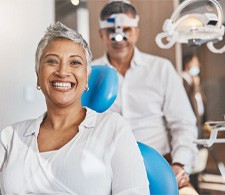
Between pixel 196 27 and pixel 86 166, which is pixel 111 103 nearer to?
pixel 86 166

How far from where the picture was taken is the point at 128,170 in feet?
3.43

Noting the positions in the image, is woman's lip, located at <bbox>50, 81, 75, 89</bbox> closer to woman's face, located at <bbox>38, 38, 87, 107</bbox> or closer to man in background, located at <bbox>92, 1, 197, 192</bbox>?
woman's face, located at <bbox>38, 38, 87, 107</bbox>

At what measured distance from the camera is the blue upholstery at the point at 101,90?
4.42 feet

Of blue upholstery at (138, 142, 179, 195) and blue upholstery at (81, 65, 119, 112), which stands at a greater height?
blue upholstery at (81, 65, 119, 112)

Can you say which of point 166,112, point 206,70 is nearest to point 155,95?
point 166,112

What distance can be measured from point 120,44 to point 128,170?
102 centimetres

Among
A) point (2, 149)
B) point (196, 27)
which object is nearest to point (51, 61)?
point (2, 149)

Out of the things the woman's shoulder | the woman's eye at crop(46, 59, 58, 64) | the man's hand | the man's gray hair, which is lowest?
the man's hand

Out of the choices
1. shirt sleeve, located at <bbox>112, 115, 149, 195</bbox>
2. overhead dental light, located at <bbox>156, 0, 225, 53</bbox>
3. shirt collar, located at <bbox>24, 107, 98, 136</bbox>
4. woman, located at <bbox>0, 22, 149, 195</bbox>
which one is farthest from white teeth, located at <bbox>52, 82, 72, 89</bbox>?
overhead dental light, located at <bbox>156, 0, 225, 53</bbox>

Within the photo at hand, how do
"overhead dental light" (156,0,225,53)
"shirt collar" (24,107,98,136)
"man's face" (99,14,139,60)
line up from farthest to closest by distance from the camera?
"man's face" (99,14,139,60) → "overhead dental light" (156,0,225,53) → "shirt collar" (24,107,98,136)

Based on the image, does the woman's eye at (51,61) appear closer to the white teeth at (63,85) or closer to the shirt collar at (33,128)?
the white teeth at (63,85)

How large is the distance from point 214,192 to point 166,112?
56cm

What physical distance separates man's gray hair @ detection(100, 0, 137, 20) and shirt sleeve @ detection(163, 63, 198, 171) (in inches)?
13.7

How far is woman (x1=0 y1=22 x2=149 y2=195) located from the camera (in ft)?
3.48
